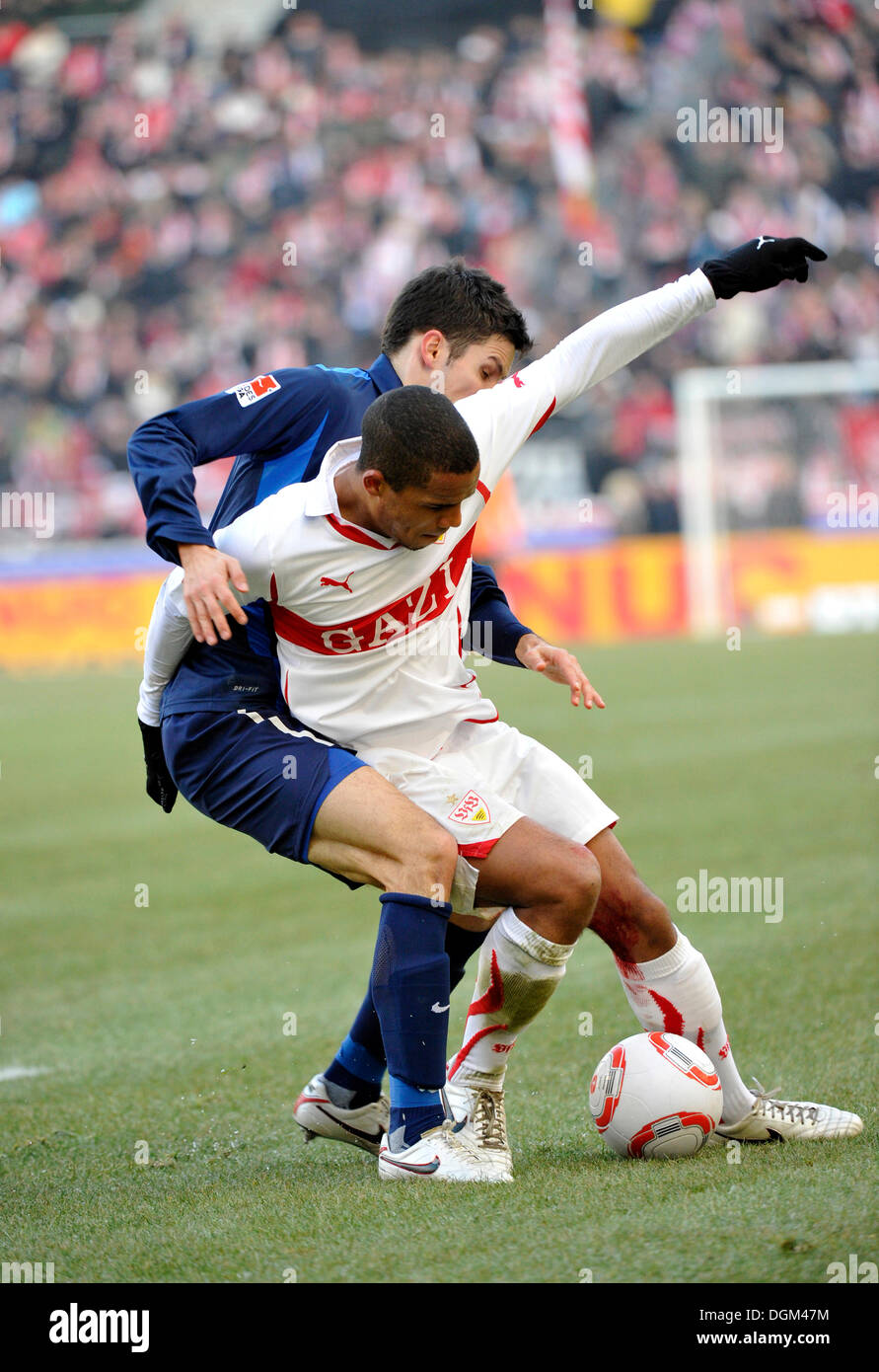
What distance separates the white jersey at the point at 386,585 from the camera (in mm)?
3527

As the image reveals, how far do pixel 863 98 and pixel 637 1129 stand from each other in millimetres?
22645

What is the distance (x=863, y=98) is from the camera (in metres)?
23.2

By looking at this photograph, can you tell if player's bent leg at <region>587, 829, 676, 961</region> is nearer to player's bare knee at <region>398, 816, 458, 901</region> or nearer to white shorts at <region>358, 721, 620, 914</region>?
white shorts at <region>358, 721, 620, 914</region>

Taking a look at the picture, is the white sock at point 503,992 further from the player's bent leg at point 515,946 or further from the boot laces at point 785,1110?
the boot laces at point 785,1110

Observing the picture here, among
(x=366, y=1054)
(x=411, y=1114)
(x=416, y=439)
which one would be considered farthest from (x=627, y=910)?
(x=416, y=439)

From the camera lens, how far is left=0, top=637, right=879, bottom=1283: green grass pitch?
111 inches

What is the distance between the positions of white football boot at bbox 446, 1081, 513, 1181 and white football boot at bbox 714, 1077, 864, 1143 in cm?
52

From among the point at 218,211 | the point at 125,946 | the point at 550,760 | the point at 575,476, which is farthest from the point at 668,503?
the point at 550,760

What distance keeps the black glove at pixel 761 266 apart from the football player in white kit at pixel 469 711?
0.05 m

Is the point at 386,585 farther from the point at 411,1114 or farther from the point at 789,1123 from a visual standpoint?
the point at 789,1123

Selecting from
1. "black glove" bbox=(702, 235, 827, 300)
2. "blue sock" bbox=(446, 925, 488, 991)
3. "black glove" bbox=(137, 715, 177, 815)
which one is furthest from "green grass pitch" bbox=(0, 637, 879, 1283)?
"black glove" bbox=(702, 235, 827, 300)

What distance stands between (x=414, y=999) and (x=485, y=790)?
1.72 feet

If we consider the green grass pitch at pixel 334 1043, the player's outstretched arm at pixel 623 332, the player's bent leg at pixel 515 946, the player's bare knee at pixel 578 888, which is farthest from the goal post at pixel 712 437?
the player's bare knee at pixel 578 888
